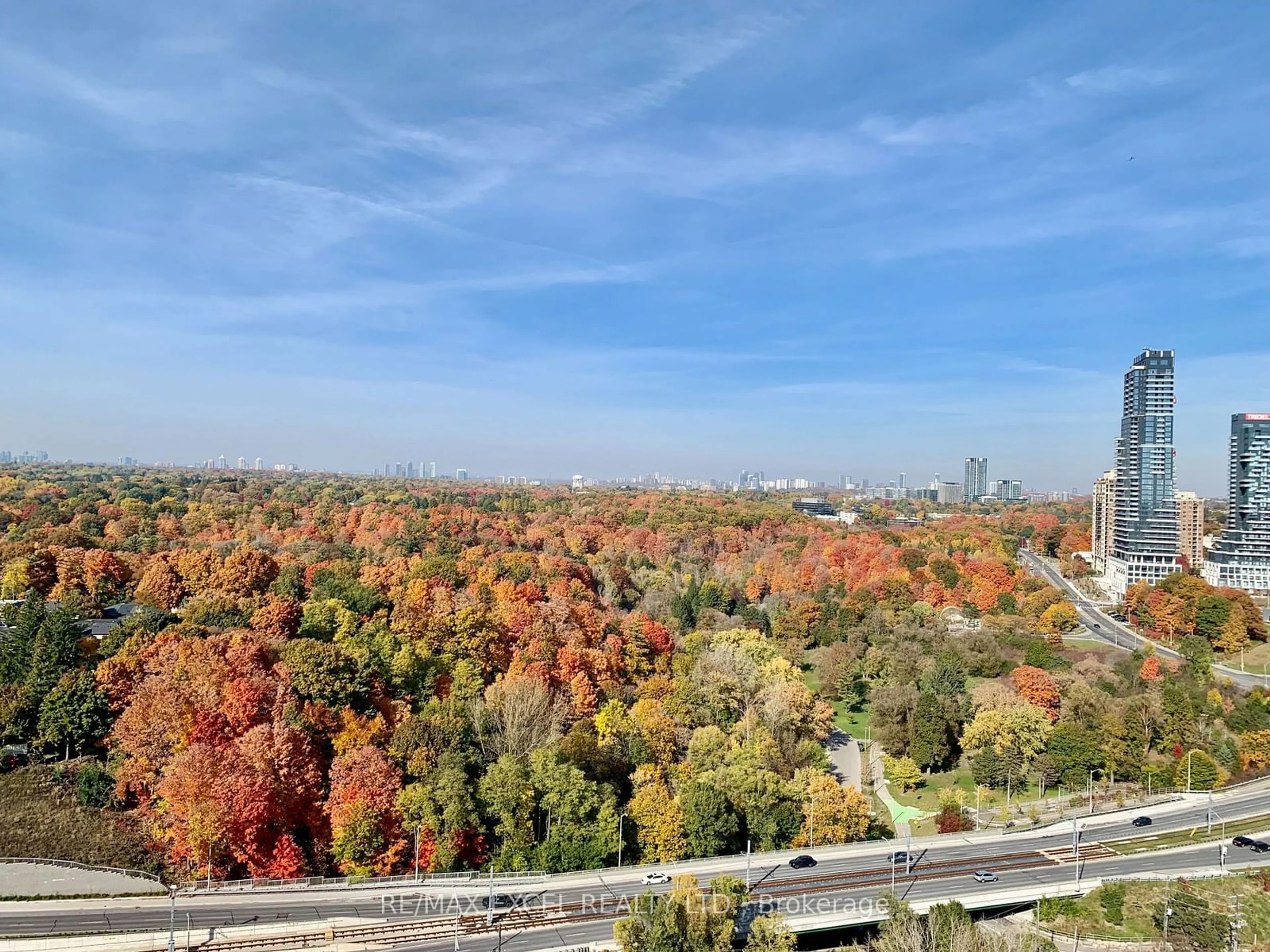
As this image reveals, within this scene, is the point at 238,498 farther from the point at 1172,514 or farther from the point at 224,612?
the point at 1172,514

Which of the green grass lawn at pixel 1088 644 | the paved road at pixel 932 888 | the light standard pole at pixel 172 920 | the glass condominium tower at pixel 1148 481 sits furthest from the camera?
the glass condominium tower at pixel 1148 481

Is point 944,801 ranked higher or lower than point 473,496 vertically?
lower

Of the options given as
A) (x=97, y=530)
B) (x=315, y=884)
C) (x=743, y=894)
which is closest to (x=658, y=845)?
(x=743, y=894)

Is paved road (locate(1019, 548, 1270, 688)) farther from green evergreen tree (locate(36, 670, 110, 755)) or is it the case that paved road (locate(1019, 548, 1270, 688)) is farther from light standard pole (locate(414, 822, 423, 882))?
green evergreen tree (locate(36, 670, 110, 755))

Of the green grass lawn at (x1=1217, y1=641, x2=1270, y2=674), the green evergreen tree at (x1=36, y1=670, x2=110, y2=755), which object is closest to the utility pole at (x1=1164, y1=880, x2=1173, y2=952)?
the green evergreen tree at (x1=36, y1=670, x2=110, y2=755)

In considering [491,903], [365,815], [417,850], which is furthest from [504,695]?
[491,903]

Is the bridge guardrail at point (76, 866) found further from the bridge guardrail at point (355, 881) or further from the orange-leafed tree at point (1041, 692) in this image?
the orange-leafed tree at point (1041, 692)

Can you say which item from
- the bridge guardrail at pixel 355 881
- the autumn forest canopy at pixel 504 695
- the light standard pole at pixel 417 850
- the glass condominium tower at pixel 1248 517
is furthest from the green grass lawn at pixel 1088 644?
the light standard pole at pixel 417 850
